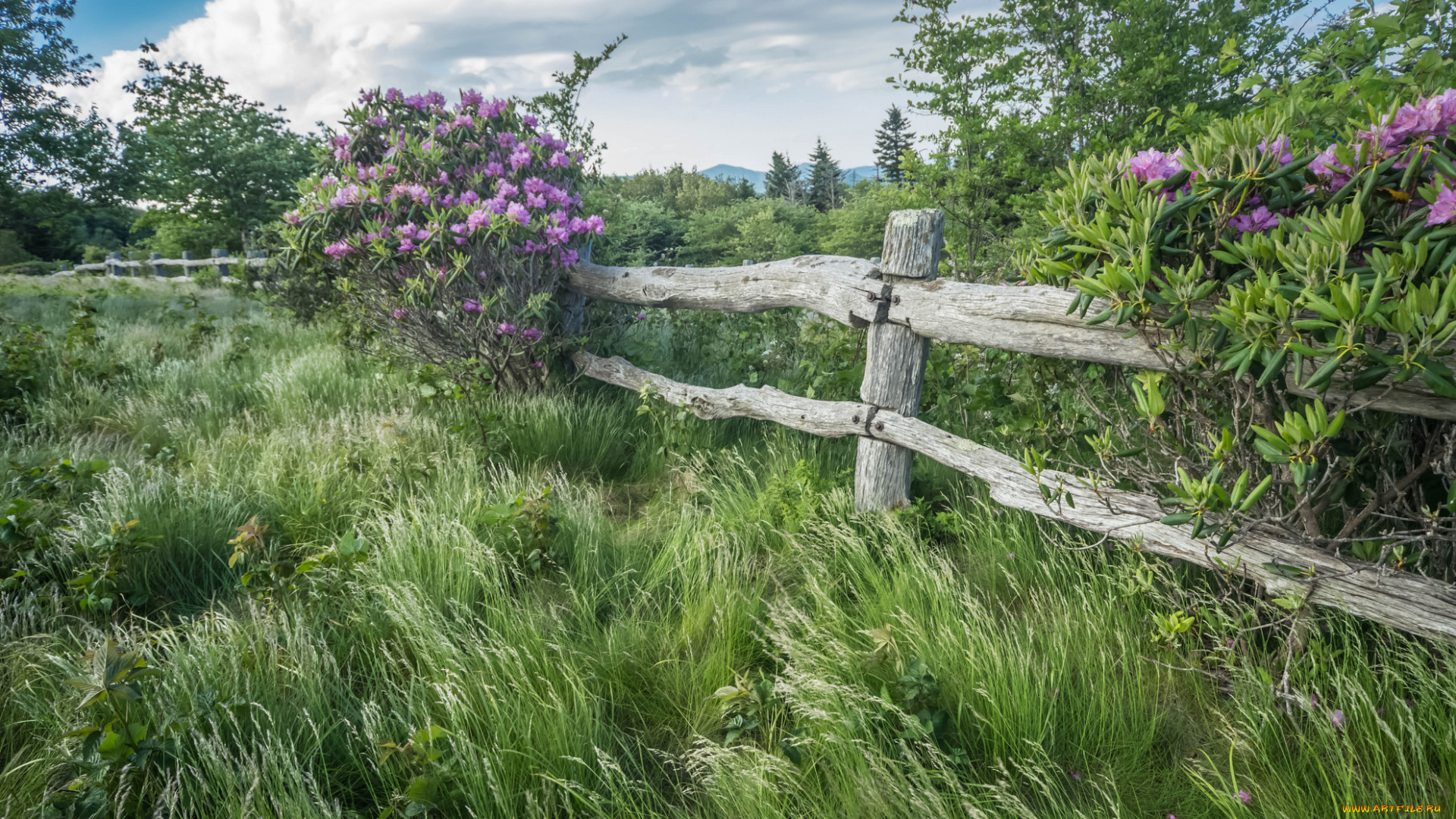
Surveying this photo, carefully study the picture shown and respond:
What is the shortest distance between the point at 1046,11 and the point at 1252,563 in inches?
313

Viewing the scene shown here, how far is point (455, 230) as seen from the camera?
4344 mm

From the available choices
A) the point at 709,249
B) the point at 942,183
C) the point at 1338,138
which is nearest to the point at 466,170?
the point at 1338,138

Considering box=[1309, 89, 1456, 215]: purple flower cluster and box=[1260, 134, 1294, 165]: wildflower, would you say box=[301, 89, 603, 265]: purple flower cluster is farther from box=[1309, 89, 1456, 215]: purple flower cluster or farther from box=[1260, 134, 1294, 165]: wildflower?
box=[1309, 89, 1456, 215]: purple flower cluster

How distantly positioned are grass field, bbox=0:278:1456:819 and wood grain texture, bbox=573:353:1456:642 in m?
0.12

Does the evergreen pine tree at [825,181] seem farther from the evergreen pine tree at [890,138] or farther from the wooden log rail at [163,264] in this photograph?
the wooden log rail at [163,264]

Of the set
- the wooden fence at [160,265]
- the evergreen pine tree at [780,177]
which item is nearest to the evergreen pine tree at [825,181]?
the evergreen pine tree at [780,177]

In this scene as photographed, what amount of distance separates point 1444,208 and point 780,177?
5781 cm

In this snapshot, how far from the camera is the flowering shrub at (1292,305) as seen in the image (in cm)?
146

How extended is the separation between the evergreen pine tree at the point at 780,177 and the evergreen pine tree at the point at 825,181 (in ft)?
5.68

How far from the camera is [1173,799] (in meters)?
1.71

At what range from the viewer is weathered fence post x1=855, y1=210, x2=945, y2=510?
9.86 feet

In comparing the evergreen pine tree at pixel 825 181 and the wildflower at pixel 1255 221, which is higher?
the evergreen pine tree at pixel 825 181

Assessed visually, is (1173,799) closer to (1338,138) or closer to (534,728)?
(534,728)

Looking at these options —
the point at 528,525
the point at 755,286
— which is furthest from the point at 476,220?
the point at 528,525
